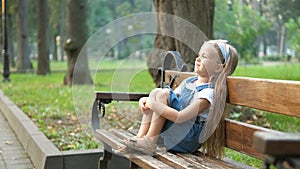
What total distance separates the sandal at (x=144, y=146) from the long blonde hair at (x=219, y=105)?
0.41m

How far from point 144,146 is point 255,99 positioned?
0.81m

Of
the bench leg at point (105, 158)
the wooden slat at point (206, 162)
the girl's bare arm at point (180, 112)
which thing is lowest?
the bench leg at point (105, 158)

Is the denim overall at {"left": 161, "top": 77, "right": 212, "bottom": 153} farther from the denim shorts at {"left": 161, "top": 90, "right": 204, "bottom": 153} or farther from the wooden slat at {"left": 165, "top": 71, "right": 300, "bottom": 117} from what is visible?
the wooden slat at {"left": 165, "top": 71, "right": 300, "bottom": 117}

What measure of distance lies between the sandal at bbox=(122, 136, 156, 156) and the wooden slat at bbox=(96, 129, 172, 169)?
5 centimetres

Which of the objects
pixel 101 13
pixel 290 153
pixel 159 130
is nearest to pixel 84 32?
pixel 159 130

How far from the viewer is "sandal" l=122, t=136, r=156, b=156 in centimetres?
333

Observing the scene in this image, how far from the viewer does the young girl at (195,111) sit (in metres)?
3.36

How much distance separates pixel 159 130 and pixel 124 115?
183 inches

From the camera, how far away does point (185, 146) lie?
349cm

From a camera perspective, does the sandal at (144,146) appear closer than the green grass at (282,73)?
Yes

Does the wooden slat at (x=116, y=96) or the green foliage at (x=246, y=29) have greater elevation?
the green foliage at (x=246, y=29)

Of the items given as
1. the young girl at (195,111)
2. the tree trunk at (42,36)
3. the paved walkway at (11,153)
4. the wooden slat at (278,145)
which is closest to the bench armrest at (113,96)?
the young girl at (195,111)

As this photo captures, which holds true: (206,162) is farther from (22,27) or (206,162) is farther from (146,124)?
(22,27)

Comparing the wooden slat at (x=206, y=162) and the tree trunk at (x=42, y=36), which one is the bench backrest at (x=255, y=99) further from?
the tree trunk at (x=42, y=36)
